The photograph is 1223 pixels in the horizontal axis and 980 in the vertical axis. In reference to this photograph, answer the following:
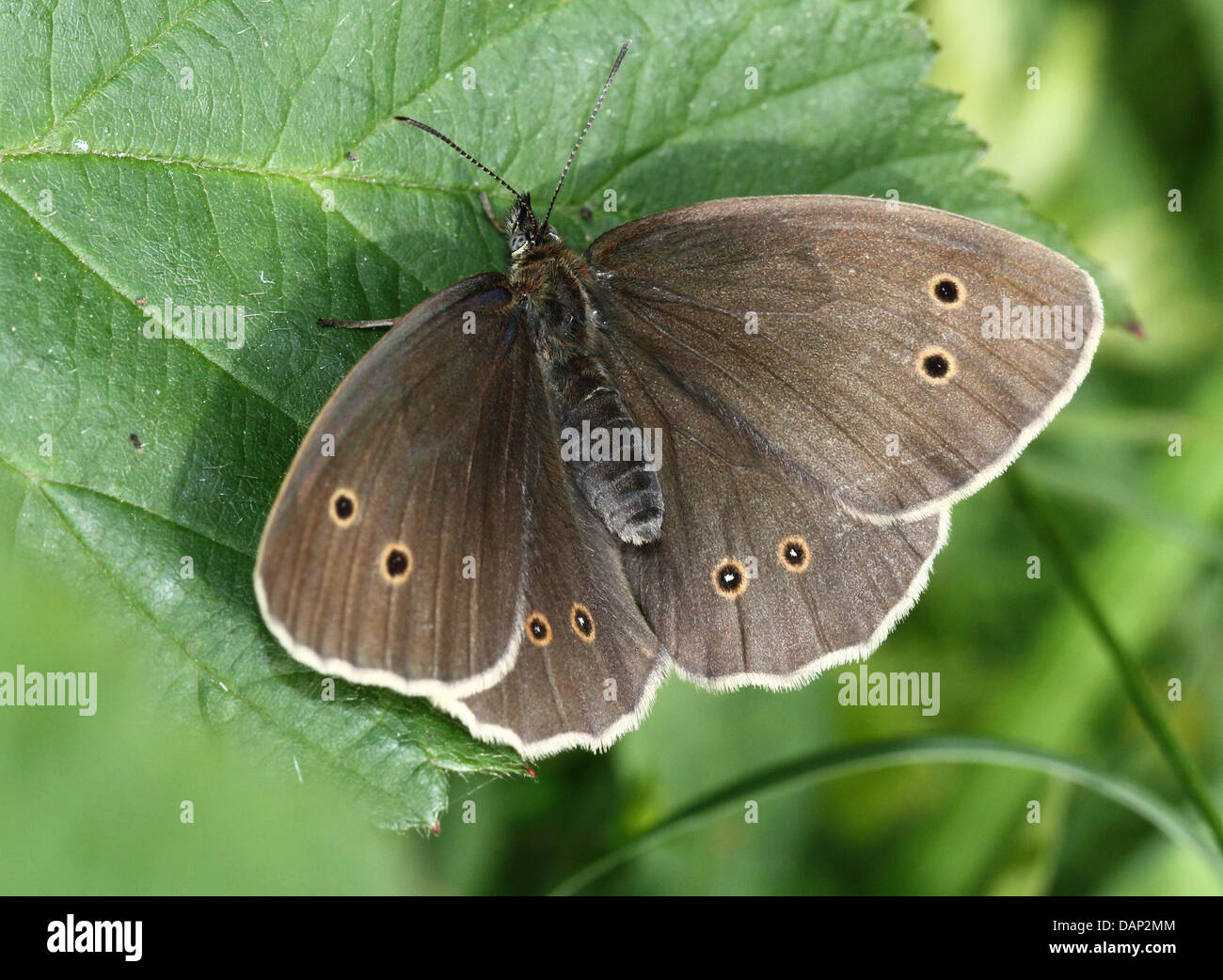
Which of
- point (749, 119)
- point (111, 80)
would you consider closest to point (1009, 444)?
point (749, 119)

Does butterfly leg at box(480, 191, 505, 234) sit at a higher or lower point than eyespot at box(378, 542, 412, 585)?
higher

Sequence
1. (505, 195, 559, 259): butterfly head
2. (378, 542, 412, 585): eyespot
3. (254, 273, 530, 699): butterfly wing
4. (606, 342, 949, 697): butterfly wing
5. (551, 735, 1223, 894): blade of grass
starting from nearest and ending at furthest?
(254, 273, 530, 699): butterfly wing < (378, 542, 412, 585): eyespot < (606, 342, 949, 697): butterfly wing < (505, 195, 559, 259): butterfly head < (551, 735, 1223, 894): blade of grass

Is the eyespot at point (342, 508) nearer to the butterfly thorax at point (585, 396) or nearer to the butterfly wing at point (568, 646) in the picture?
the butterfly wing at point (568, 646)

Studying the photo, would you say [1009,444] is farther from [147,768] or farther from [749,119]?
[147,768]

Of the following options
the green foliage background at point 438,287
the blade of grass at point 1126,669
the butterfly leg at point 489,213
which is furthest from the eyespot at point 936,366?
the butterfly leg at point 489,213

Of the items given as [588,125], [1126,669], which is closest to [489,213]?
[588,125]

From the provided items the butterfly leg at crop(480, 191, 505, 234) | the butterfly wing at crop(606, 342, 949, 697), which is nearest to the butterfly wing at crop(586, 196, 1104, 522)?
the butterfly wing at crop(606, 342, 949, 697)

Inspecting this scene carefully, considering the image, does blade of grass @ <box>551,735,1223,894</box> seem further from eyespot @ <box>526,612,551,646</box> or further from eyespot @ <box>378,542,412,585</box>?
eyespot @ <box>378,542,412,585</box>
